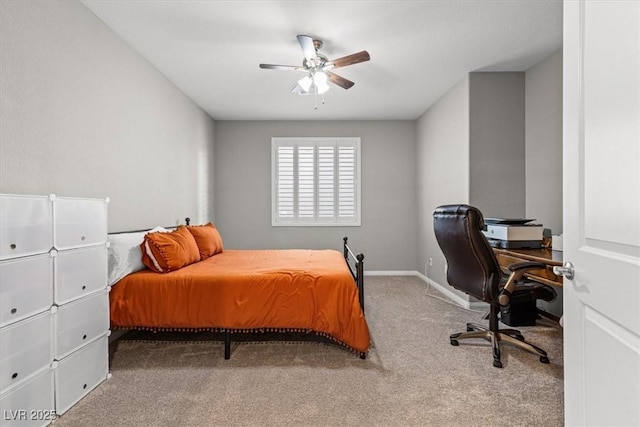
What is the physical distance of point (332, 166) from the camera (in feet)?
18.0

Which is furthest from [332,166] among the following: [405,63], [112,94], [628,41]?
[628,41]

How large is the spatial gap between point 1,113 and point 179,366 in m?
1.87

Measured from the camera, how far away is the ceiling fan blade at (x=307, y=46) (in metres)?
2.59

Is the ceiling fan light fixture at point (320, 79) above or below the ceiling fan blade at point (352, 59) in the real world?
below

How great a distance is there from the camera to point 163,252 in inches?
104

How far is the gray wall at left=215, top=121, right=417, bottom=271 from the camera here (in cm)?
548

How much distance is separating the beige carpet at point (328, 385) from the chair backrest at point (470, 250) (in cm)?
54

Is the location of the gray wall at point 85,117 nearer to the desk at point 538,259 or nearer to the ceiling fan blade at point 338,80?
the ceiling fan blade at point 338,80

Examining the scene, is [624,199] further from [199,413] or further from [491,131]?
[491,131]

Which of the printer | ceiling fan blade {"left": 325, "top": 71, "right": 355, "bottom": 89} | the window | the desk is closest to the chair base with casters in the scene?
the desk

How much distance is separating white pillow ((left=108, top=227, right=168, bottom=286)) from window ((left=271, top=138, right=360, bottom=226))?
9.60 ft

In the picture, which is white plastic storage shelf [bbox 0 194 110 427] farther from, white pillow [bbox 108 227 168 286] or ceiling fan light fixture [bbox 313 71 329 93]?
ceiling fan light fixture [bbox 313 71 329 93]

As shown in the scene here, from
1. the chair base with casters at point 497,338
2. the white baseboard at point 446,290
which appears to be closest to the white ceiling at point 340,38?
the chair base with casters at point 497,338

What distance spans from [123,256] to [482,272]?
2.68 m
